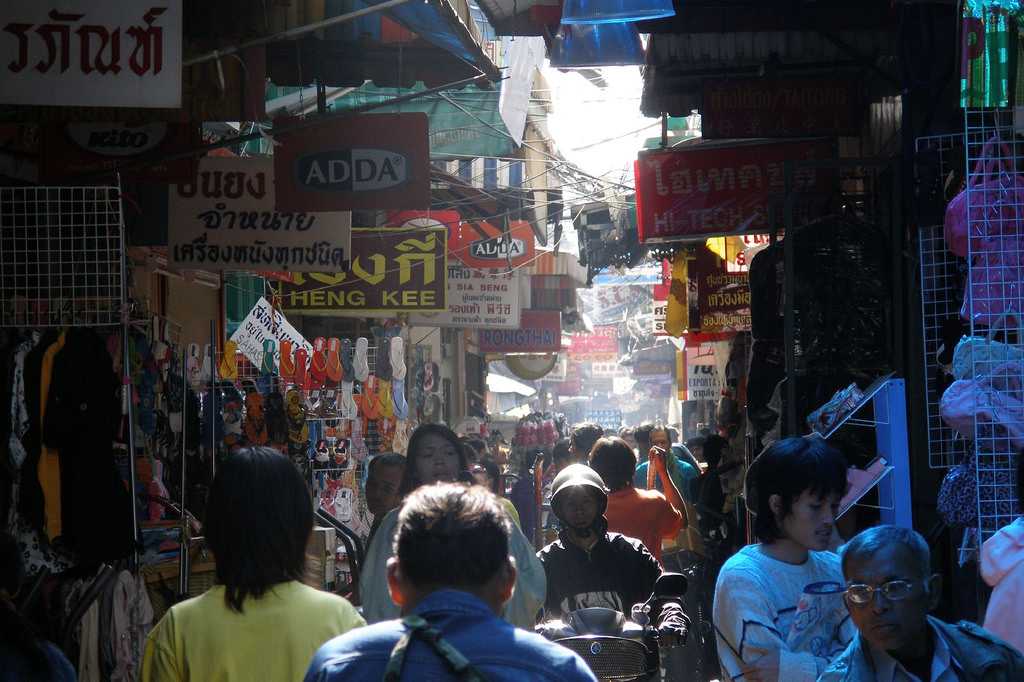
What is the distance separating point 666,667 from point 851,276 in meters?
3.68

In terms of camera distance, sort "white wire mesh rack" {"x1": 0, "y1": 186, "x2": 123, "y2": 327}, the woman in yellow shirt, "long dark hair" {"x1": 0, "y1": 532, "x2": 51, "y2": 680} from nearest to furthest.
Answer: the woman in yellow shirt → "long dark hair" {"x1": 0, "y1": 532, "x2": 51, "y2": 680} → "white wire mesh rack" {"x1": 0, "y1": 186, "x2": 123, "y2": 327}

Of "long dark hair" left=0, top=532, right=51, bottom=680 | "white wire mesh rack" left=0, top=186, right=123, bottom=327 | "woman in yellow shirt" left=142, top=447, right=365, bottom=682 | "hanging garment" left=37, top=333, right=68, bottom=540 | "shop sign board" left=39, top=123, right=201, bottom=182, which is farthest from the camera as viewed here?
"shop sign board" left=39, top=123, right=201, bottom=182

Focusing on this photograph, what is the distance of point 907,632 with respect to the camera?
314 centimetres

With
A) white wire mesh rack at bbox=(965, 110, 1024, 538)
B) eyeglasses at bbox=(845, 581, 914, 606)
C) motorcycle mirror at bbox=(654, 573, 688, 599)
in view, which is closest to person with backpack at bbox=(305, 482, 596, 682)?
eyeglasses at bbox=(845, 581, 914, 606)

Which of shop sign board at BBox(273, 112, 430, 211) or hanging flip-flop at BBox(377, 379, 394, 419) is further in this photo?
hanging flip-flop at BBox(377, 379, 394, 419)

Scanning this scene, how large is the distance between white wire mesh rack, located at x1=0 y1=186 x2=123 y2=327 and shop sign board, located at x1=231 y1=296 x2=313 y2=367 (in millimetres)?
4223

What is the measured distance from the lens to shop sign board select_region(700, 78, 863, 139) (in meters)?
9.55

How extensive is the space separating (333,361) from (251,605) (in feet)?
32.9

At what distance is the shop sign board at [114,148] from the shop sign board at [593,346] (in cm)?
4856

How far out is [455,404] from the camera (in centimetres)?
3069

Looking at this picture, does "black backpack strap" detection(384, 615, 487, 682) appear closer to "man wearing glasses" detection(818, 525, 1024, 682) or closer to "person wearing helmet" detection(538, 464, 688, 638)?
"man wearing glasses" detection(818, 525, 1024, 682)

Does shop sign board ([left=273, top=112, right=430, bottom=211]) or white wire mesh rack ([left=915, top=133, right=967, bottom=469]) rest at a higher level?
shop sign board ([left=273, top=112, right=430, bottom=211])

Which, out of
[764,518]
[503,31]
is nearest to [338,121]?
[503,31]

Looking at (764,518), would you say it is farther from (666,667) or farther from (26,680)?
(666,667)
